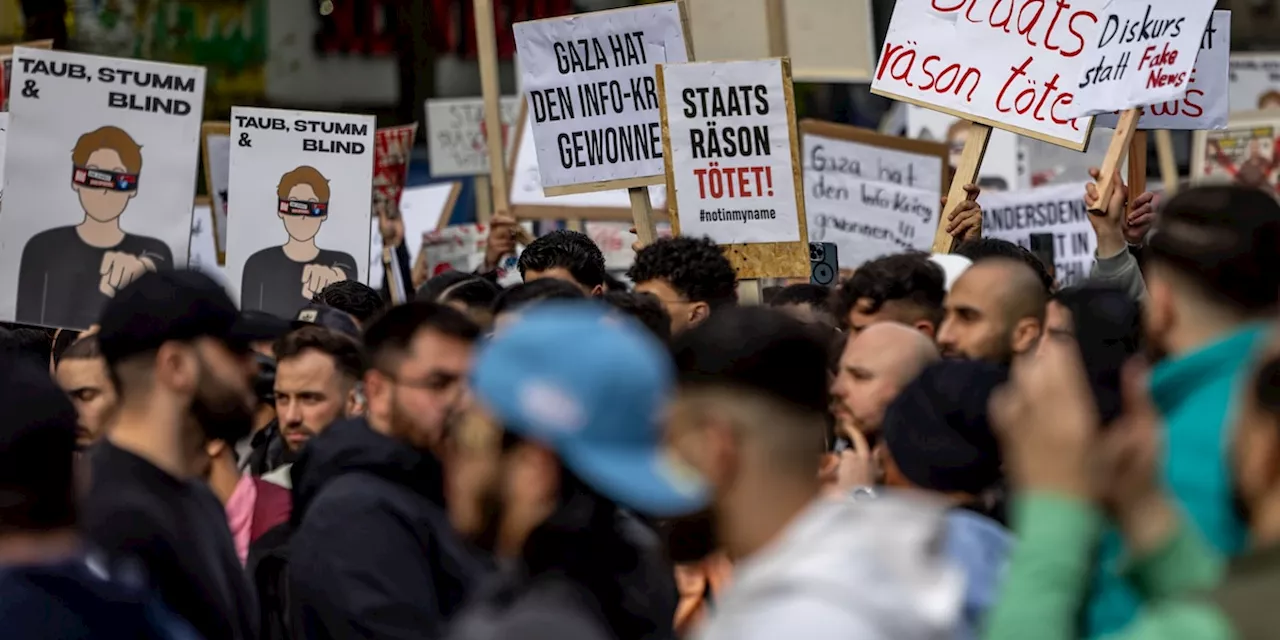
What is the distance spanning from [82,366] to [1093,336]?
12.0ft

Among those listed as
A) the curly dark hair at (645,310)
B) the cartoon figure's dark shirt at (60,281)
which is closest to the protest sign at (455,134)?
the cartoon figure's dark shirt at (60,281)

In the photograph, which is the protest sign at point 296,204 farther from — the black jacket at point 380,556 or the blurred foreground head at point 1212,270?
the blurred foreground head at point 1212,270

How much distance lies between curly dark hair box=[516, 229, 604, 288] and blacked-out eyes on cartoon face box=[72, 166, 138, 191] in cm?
180

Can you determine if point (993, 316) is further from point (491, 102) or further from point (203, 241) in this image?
point (203, 241)

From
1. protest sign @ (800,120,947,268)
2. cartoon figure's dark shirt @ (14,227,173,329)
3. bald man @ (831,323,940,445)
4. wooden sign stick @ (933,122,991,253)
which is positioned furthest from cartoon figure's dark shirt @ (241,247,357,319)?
bald man @ (831,323,940,445)

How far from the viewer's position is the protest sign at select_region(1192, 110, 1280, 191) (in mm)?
11969

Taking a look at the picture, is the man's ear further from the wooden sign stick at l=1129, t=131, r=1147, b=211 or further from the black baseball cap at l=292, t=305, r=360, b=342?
the wooden sign stick at l=1129, t=131, r=1147, b=211

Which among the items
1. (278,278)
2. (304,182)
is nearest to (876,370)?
(278,278)

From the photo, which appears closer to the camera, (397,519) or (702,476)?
(702,476)

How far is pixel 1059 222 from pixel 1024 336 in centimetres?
598

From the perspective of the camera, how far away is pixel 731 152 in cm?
718

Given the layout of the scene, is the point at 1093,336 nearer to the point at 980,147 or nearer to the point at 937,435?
the point at 937,435

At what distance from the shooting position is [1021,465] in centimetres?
252

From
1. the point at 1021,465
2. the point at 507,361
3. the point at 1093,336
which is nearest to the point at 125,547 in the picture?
the point at 507,361
